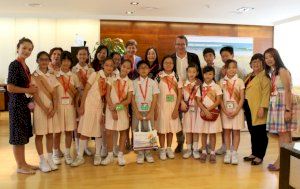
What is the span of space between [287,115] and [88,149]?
2652mm

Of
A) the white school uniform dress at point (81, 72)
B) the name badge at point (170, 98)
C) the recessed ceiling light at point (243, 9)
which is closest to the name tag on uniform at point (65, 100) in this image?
A: the white school uniform dress at point (81, 72)

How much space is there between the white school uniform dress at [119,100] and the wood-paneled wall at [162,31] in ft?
18.3

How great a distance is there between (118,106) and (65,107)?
2.05ft

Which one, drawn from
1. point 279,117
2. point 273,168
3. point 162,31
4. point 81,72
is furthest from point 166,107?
point 162,31

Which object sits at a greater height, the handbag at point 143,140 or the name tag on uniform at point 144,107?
the name tag on uniform at point 144,107

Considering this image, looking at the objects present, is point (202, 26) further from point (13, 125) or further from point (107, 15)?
point (13, 125)

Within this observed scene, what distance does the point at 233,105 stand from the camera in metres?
3.87

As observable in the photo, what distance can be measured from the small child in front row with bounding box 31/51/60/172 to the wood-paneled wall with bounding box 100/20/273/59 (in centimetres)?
579

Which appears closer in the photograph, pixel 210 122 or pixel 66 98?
pixel 66 98

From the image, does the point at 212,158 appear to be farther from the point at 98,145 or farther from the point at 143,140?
the point at 98,145

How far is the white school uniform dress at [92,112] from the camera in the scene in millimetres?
3660

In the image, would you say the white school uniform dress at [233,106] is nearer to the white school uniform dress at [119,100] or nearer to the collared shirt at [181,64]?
the collared shirt at [181,64]

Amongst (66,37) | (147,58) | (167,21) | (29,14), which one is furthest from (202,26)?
(147,58)

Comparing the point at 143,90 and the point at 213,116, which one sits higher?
the point at 143,90
